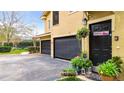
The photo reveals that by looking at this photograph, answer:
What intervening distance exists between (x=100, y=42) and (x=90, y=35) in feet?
1.54

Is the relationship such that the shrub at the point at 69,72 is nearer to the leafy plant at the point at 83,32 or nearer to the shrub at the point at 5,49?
the leafy plant at the point at 83,32

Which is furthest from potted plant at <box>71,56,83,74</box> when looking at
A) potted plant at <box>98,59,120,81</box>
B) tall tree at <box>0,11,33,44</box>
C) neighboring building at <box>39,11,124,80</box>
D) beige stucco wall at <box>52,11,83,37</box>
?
tall tree at <box>0,11,33,44</box>

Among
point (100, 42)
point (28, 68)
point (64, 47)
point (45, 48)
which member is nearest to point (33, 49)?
point (28, 68)

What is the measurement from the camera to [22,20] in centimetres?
823

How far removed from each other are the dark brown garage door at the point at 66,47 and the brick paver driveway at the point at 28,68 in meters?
0.40

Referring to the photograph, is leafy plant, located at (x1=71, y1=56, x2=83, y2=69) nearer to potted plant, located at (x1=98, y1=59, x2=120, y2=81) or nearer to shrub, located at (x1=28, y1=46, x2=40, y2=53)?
potted plant, located at (x1=98, y1=59, x2=120, y2=81)

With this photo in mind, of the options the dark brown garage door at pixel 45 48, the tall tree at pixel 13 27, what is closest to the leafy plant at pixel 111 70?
the tall tree at pixel 13 27

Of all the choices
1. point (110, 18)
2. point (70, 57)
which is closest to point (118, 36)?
point (110, 18)

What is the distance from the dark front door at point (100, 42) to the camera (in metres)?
7.74

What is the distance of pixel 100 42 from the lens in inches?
321
